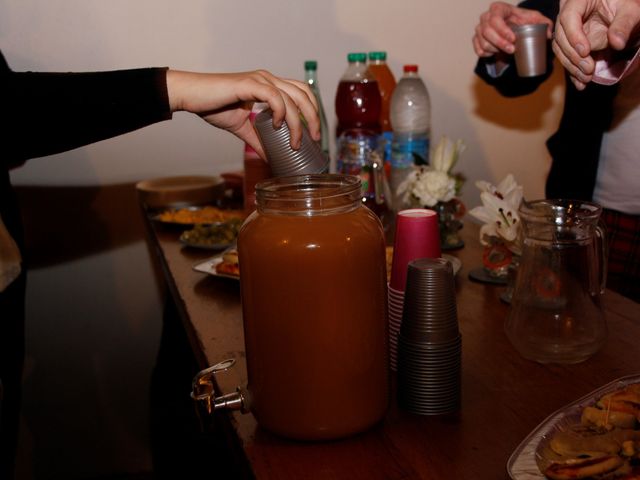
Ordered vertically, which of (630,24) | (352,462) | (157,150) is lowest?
(352,462)

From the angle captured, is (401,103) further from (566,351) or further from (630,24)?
(566,351)

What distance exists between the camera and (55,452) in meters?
2.08

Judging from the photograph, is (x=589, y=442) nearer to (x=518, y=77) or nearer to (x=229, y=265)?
(x=229, y=265)

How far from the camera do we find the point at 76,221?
1981 millimetres

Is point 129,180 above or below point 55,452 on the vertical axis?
above

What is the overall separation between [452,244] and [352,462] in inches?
31.2

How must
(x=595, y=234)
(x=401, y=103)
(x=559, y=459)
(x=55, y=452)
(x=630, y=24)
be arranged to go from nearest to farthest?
(x=559, y=459) → (x=595, y=234) → (x=630, y=24) → (x=401, y=103) → (x=55, y=452)

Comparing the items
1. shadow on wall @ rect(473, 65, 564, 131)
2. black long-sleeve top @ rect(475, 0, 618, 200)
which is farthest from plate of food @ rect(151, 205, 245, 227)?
shadow on wall @ rect(473, 65, 564, 131)

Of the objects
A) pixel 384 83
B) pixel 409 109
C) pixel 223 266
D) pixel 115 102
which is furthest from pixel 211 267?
pixel 384 83

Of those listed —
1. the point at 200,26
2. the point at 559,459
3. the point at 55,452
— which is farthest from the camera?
the point at 55,452

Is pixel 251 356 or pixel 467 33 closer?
pixel 251 356

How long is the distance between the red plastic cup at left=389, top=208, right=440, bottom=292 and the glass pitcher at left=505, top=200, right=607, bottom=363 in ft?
0.39

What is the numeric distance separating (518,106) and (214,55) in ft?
3.44

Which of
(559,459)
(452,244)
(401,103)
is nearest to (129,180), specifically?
(401,103)
